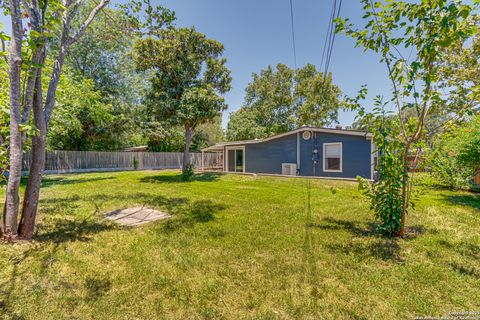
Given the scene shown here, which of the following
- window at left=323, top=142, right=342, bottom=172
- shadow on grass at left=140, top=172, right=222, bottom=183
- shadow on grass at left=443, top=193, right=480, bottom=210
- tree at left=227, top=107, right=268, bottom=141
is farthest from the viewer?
tree at left=227, top=107, right=268, bottom=141

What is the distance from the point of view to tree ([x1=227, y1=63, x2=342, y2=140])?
83.7ft

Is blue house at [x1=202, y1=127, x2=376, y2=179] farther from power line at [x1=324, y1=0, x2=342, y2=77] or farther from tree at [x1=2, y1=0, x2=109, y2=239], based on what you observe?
tree at [x1=2, y1=0, x2=109, y2=239]

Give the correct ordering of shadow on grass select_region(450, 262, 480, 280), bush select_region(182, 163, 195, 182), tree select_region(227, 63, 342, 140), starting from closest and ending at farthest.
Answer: shadow on grass select_region(450, 262, 480, 280), bush select_region(182, 163, 195, 182), tree select_region(227, 63, 342, 140)

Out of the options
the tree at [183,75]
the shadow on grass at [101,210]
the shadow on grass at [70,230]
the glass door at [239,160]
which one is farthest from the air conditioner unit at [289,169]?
the shadow on grass at [70,230]

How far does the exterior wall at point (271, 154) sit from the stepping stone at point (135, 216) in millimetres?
9454

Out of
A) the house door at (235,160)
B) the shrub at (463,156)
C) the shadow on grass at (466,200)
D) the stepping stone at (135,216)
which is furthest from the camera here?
the house door at (235,160)

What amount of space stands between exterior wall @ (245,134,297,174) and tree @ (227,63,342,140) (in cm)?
1011

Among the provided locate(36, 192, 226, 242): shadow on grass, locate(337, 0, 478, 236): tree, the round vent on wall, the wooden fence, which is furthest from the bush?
locate(337, 0, 478, 236): tree

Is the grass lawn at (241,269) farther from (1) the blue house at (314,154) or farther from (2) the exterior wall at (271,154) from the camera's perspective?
(2) the exterior wall at (271,154)

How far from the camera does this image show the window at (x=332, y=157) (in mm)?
11758

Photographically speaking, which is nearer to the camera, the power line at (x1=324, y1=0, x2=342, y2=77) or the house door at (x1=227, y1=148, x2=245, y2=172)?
the power line at (x1=324, y1=0, x2=342, y2=77)

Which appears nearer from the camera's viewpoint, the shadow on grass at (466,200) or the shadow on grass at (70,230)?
the shadow on grass at (70,230)

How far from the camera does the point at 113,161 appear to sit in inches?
737

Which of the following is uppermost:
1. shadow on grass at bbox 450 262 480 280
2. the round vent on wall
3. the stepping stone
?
the round vent on wall
